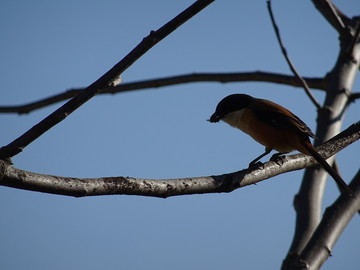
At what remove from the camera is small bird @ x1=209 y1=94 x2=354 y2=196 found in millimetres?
4996

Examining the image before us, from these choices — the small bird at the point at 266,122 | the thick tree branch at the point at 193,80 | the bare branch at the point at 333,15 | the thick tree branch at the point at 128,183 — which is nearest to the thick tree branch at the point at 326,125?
the bare branch at the point at 333,15

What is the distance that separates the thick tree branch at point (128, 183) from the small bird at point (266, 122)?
55.0 inches

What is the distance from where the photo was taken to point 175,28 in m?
2.80

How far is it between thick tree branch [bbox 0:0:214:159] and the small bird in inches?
87.8

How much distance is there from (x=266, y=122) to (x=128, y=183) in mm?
2796

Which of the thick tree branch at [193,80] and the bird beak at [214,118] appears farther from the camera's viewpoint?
the thick tree branch at [193,80]

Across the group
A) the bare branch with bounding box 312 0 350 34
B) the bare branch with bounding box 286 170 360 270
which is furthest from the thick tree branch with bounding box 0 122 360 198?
the bare branch with bounding box 312 0 350 34

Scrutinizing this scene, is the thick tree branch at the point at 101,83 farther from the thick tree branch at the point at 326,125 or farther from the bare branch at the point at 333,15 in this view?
the bare branch at the point at 333,15

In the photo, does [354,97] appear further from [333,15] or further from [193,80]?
[193,80]

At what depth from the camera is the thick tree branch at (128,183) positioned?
2451 mm

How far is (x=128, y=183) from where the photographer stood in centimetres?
273

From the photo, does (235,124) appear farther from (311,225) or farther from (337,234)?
(337,234)

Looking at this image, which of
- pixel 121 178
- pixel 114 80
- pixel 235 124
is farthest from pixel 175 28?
pixel 235 124

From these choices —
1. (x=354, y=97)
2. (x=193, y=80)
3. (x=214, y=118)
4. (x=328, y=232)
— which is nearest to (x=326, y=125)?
(x=354, y=97)
